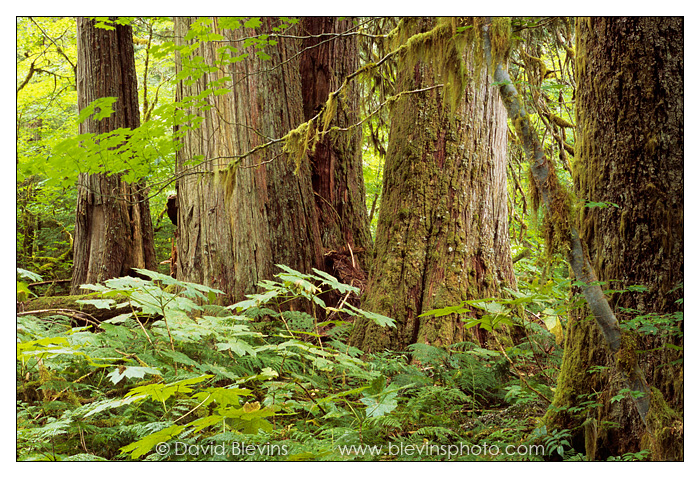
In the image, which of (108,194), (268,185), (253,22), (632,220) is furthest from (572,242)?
(108,194)

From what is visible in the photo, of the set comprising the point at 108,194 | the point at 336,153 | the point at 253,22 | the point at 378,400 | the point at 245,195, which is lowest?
the point at 378,400

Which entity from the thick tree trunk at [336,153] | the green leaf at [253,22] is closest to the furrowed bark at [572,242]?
the green leaf at [253,22]

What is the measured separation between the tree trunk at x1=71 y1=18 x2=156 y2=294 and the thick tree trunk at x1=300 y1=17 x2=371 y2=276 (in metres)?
2.31

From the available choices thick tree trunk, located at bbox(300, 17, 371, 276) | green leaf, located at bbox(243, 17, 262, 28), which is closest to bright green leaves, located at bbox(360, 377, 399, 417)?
thick tree trunk, located at bbox(300, 17, 371, 276)

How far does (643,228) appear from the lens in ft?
6.98

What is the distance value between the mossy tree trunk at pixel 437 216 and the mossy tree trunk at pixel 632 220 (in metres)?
1.21

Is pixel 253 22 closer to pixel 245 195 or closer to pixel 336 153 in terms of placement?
pixel 245 195

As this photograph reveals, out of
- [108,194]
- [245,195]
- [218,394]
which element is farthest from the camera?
[108,194]

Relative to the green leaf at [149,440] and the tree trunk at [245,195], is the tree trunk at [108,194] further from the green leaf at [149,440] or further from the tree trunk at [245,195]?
the green leaf at [149,440]

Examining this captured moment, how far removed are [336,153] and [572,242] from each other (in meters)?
3.57

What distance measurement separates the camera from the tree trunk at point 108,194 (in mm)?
5730

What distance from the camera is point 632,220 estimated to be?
2.14 m
